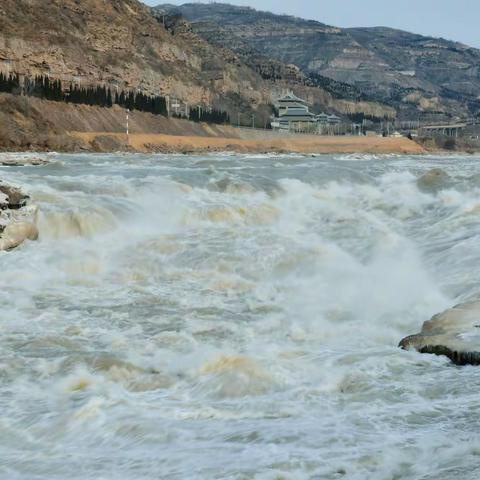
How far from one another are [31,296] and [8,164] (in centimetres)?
2528

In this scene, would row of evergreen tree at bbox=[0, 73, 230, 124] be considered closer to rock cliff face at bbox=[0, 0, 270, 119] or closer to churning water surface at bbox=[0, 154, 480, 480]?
rock cliff face at bbox=[0, 0, 270, 119]

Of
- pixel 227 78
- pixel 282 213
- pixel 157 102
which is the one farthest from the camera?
pixel 227 78

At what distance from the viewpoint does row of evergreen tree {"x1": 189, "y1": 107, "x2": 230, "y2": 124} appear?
97544 mm

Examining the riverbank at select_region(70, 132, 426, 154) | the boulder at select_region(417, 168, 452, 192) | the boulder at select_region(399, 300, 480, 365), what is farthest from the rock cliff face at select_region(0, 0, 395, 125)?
the boulder at select_region(399, 300, 480, 365)

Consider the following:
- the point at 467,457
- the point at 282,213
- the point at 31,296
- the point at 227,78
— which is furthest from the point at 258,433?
the point at 227,78

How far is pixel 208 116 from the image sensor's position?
10038 cm

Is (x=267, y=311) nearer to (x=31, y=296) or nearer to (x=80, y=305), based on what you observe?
(x=80, y=305)

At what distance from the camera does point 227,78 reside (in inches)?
4948

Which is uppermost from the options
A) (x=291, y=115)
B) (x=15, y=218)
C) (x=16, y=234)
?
(x=291, y=115)

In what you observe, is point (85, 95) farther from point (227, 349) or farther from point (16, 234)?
point (227, 349)

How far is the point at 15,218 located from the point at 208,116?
86895mm

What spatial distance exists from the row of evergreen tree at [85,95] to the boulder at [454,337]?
61.8 metres

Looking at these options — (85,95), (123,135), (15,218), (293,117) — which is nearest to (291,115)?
(293,117)

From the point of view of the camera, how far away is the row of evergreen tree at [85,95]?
2665 inches
